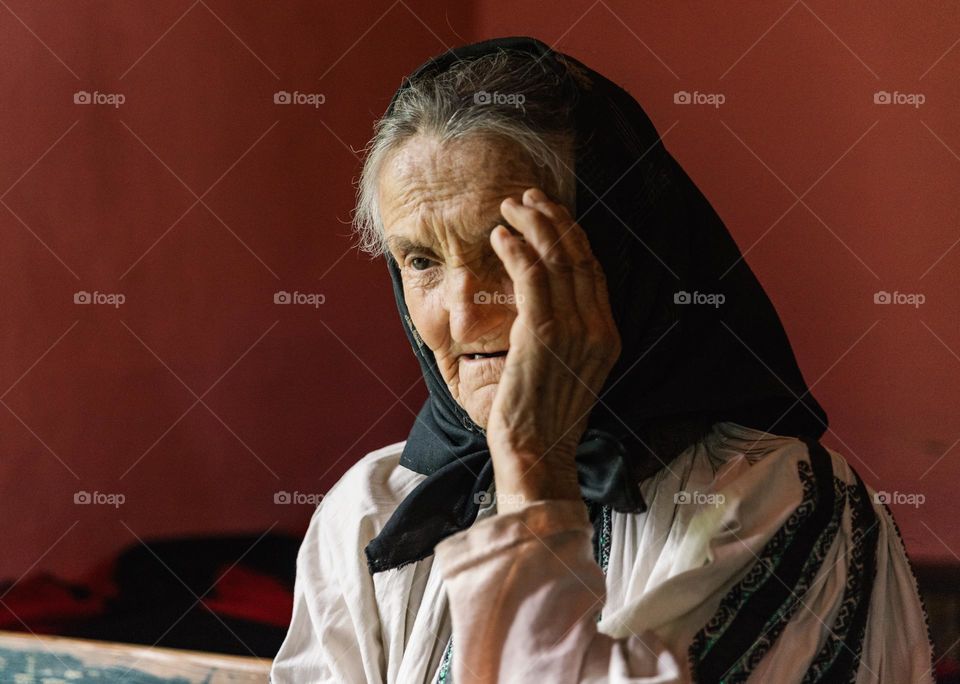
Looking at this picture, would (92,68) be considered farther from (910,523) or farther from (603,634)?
(910,523)

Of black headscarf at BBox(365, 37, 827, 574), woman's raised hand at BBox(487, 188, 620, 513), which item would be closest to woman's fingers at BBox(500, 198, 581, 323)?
woman's raised hand at BBox(487, 188, 620, 513)

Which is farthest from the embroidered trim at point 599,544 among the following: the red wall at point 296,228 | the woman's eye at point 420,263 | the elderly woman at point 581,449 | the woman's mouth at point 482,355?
the red wall at point 296,228

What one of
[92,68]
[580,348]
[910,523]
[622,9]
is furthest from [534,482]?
[92,68]

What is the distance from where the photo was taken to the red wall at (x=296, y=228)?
1.66m

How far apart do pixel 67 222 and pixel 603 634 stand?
50.5 inches

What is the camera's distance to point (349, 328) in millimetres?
2012

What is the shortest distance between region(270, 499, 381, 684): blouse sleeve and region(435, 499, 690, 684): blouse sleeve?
12.5 inches

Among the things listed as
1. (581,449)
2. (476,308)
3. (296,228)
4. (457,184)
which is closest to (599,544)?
(581,449)

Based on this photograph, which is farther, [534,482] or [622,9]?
[622,9]

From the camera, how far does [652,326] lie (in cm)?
125

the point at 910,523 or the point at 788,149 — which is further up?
the point at 788,149

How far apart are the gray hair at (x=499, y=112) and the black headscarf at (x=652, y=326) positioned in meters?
0.02

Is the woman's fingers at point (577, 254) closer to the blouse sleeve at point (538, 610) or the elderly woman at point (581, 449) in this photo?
the elderly woman at point (581, 449)

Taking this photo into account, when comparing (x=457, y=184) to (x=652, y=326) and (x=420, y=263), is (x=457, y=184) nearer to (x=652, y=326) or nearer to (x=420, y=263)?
(x=420, y=263)
